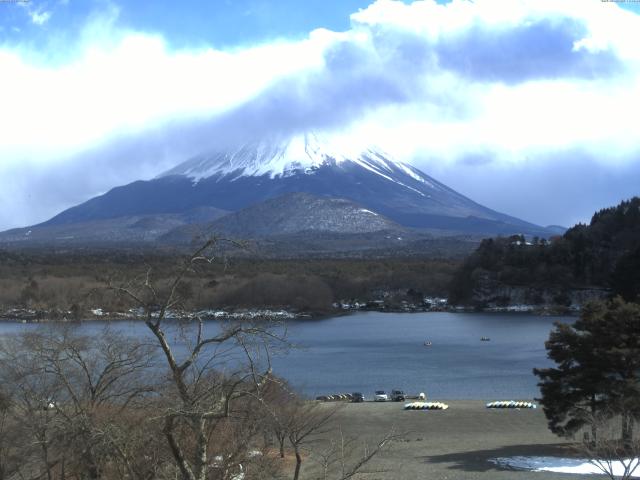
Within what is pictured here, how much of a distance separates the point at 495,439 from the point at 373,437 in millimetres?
3113

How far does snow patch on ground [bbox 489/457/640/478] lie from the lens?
16.6 metres

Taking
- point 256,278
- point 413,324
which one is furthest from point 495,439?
point 256,278

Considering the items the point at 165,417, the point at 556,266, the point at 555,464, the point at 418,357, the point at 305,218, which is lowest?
the point at 418,357

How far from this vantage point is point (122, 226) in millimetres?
188875

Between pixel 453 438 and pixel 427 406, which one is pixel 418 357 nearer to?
pixel 427 406

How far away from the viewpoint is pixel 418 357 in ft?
145

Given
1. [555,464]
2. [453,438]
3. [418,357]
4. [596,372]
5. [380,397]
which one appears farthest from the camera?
[418,357]

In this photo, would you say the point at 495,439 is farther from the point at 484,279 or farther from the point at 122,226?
the point at 122,226

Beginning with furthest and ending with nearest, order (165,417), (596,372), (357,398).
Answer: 1. (357,398)
2. (596,372)
3. (165,417)

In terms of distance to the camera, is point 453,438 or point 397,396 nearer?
point 453,438

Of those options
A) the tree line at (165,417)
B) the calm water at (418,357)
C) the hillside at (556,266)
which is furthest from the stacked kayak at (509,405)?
the hillside at (556,266)

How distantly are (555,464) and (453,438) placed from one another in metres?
4.92

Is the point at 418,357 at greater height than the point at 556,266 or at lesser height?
lesser

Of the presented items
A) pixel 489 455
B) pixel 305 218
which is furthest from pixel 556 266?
pixel 305 218
